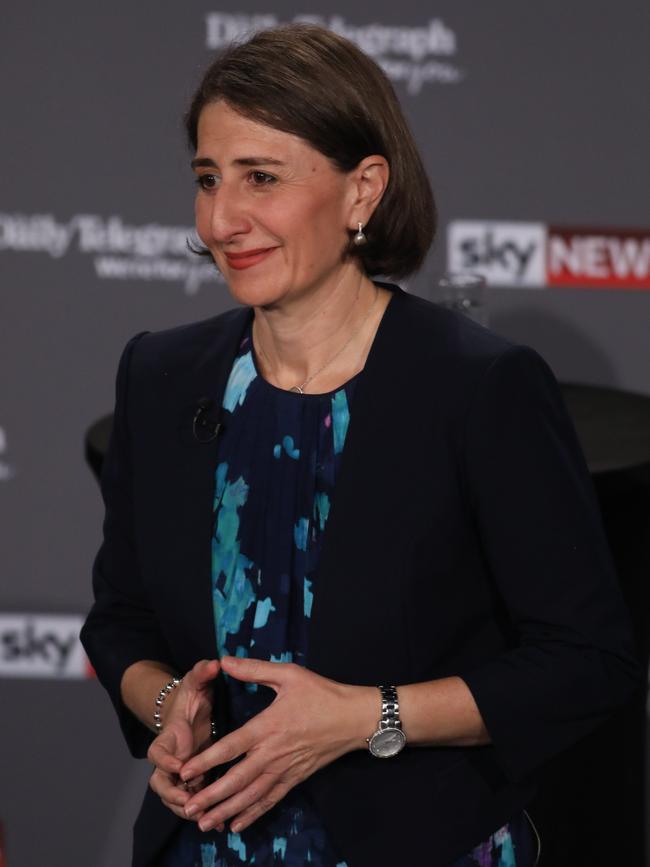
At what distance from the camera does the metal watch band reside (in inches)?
62.7

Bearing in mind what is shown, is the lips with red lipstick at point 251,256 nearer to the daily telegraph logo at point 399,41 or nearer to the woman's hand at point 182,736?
the woman's hand at point 182,736

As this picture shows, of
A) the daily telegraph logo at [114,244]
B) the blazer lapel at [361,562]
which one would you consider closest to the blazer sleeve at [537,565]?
the blazer lapel at [361,562]

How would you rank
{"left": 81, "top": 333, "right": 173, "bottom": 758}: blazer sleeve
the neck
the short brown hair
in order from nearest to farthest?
the short brown hair, the neck, {"left": 81, "top": 333, "right": 173, "bottom": 758}: blazer sleeve

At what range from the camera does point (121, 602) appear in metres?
1.93

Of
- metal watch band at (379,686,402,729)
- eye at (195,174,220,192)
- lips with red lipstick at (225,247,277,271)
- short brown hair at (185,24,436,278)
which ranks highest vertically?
short brown hair at (185,24,436,278)

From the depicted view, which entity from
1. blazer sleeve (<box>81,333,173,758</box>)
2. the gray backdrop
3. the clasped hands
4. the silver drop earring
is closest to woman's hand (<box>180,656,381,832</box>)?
the clasped hands

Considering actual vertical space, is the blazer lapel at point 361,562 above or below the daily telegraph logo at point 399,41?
below

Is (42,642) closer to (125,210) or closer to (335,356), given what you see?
(125,210)

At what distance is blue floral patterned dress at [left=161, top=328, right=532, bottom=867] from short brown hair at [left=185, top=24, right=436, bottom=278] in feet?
0.78

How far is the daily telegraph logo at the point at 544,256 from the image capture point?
145 inches

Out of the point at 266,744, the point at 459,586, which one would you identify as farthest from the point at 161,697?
the point at 459,586

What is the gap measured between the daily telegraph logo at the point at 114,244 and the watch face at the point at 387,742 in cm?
233

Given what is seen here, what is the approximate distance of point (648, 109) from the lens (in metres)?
3.62

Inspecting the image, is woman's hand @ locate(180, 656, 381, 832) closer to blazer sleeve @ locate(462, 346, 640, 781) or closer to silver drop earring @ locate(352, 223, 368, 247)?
blazer sleeve @ locate(462, 346, 640, 781)
